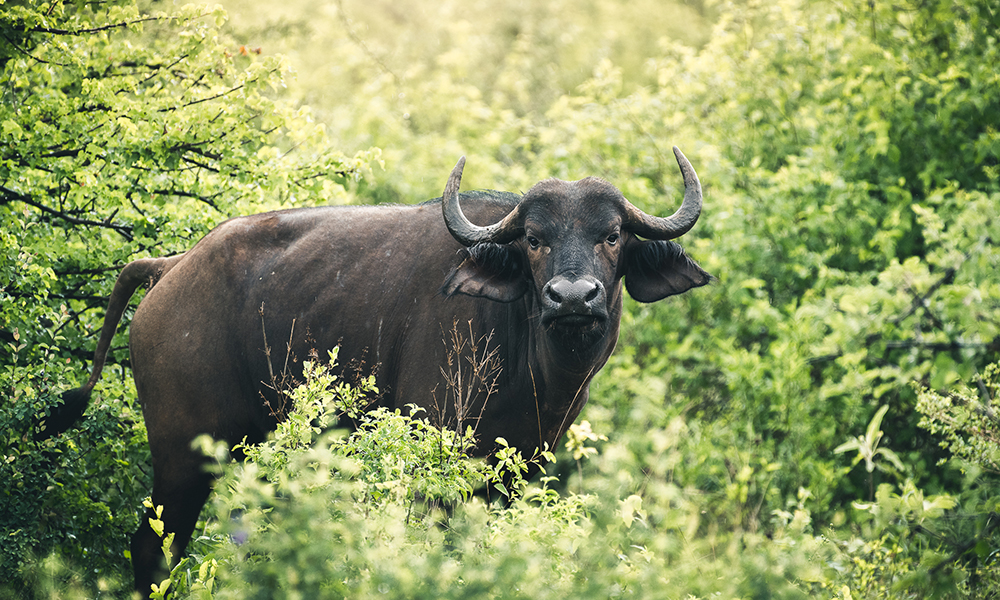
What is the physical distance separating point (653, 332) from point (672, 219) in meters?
4.80

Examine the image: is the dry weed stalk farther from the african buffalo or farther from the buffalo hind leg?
the buffalo hind leg

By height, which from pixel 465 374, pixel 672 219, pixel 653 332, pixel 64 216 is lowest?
pixel 653 332

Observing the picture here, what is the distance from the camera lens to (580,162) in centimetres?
1136

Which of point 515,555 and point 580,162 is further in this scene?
point 580,162

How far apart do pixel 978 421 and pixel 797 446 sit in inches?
113

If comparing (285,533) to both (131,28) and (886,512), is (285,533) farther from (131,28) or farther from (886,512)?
(131,28)

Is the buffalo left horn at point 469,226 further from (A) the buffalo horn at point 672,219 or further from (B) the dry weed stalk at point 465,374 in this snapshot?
(A) the buffalo horn at point 672,219

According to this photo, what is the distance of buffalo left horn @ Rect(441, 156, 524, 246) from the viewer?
4.59 meters

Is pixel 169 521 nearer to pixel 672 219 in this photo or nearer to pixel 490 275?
pixel 490 275

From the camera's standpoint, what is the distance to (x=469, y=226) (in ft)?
15.3

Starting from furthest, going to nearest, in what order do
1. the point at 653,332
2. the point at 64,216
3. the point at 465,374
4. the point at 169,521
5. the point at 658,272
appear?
1. the point at 653,332
2. the point at 64,216
3. the point at 658,272
4. the point at 169,521
5. the point at 465,374

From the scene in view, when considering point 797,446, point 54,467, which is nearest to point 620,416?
point 797,446

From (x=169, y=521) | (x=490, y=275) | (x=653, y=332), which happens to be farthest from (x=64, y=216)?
(x=653, y=332)

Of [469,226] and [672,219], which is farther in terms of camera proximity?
[672,219]
